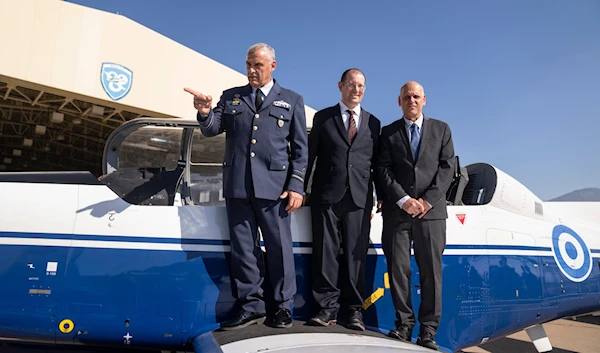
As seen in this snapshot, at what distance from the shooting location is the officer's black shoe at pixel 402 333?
2.58 m

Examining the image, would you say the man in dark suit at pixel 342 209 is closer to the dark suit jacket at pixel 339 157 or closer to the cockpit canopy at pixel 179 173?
the dark suit jacket at pixel 339 157

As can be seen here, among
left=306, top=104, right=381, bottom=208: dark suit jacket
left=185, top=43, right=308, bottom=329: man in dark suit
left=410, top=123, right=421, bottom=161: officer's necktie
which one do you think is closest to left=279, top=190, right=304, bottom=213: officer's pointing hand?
left=185, top=43, right=308, bottom=329: man in dark suit

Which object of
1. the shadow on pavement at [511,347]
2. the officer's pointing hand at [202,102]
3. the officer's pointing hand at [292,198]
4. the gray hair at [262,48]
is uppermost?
the gray hair at [262,48]

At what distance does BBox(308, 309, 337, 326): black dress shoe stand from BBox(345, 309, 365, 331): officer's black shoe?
106 millimetres

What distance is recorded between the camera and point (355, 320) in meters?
2.55

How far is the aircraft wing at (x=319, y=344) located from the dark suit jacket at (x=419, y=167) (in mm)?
861

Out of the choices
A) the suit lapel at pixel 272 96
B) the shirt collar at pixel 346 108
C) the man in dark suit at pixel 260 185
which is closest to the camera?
the man in dark suit at pixel 260 185

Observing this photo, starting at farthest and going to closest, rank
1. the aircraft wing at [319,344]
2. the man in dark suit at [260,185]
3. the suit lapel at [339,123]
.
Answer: the suit lapel at [339,123], the man in dark suit at [260,185], the aircraft wing at [319,344]

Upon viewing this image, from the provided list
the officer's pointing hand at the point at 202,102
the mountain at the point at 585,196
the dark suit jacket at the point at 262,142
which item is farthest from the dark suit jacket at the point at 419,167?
the mountain at the point at 585,196

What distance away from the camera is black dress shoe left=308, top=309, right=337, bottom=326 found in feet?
8.26

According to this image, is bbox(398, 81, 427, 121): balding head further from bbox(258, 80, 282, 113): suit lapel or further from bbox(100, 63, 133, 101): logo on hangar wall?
bbox(100, 63, 133, 101): logo on hangar wall

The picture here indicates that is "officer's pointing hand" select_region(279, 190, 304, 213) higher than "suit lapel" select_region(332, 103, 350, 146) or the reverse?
the reverse

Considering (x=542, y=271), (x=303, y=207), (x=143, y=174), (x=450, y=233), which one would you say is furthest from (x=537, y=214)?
(x=143, y=174)

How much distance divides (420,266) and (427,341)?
0.49 m
